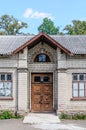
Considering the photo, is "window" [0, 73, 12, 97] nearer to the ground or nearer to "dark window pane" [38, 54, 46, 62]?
"dark window pane" [38, 54, 46, 62]

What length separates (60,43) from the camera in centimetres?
2333

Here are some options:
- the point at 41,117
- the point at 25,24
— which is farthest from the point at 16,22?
the point at 41,117

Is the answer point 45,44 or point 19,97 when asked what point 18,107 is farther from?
point 45,44

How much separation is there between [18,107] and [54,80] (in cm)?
305

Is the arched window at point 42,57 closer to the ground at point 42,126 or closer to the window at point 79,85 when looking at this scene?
the window at point 79,85

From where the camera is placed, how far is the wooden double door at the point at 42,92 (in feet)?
72.5

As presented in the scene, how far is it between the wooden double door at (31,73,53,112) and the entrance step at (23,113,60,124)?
105 cm

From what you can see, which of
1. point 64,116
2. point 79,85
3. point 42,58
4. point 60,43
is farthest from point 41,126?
point 60,43

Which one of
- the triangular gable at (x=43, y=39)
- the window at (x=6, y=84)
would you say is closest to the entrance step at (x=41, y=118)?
the window at (x=6, y=84)

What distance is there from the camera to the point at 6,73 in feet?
70.5

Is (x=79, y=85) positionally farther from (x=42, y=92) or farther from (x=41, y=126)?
(x=41, y=126)

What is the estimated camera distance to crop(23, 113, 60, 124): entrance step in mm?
18750

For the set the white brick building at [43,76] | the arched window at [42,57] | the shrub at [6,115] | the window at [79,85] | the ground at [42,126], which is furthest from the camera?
the arched window at [42,57]

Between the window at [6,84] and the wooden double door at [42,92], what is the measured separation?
1576 mm
